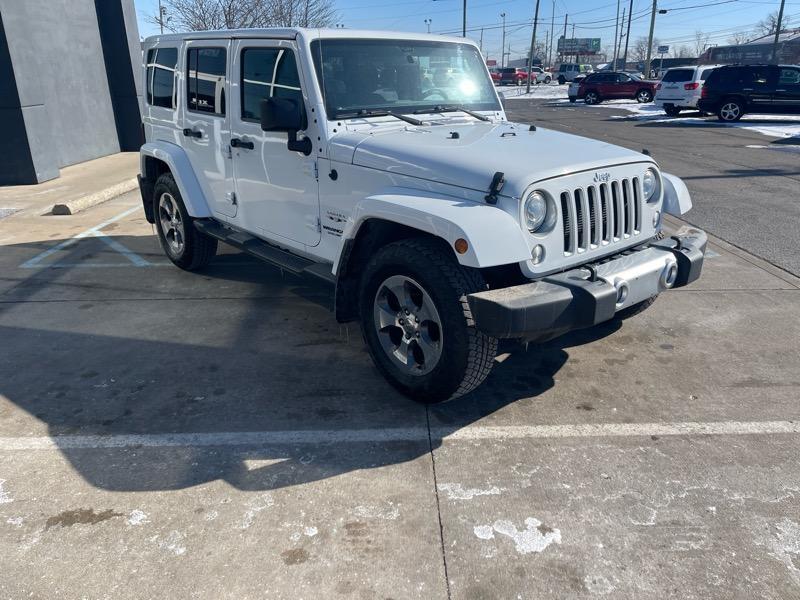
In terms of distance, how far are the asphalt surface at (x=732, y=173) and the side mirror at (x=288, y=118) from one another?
194 centimetres

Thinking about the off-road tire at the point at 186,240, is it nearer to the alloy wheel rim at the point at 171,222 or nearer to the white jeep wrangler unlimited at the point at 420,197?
the alloy wheel rim at the point at 171,222

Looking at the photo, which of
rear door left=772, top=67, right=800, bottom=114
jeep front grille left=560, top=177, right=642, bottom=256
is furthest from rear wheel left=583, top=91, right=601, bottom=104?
jeep front grille left=560, top=177, right=642, bottom=256

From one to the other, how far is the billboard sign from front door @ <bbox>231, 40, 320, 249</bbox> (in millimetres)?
111251

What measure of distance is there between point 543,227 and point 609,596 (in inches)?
68.2

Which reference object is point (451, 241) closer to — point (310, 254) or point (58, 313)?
point (310, 254)

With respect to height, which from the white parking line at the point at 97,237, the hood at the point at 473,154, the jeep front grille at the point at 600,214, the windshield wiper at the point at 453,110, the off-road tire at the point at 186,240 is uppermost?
the windshield wiper at the point at 453,110

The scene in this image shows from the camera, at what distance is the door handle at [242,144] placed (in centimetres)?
464

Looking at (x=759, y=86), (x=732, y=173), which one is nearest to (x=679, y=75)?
(x=759, y=86)

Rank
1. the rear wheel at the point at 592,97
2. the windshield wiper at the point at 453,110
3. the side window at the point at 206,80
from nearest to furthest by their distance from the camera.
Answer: the windshield wiper at the point at 453,110
the side window at the point at 206,80
the rear wheel at the point at 592,97

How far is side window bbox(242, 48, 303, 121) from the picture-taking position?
421cm

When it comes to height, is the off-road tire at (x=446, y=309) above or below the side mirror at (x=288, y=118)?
below

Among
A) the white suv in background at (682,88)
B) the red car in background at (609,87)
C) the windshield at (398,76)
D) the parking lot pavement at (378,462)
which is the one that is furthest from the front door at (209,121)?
the red car in background at (609,87)

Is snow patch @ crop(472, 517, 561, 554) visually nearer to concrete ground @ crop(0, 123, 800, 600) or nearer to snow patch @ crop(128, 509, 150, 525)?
concrete ground @ crop(0, 123, 800, 600)

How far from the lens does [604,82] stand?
33.1 m
